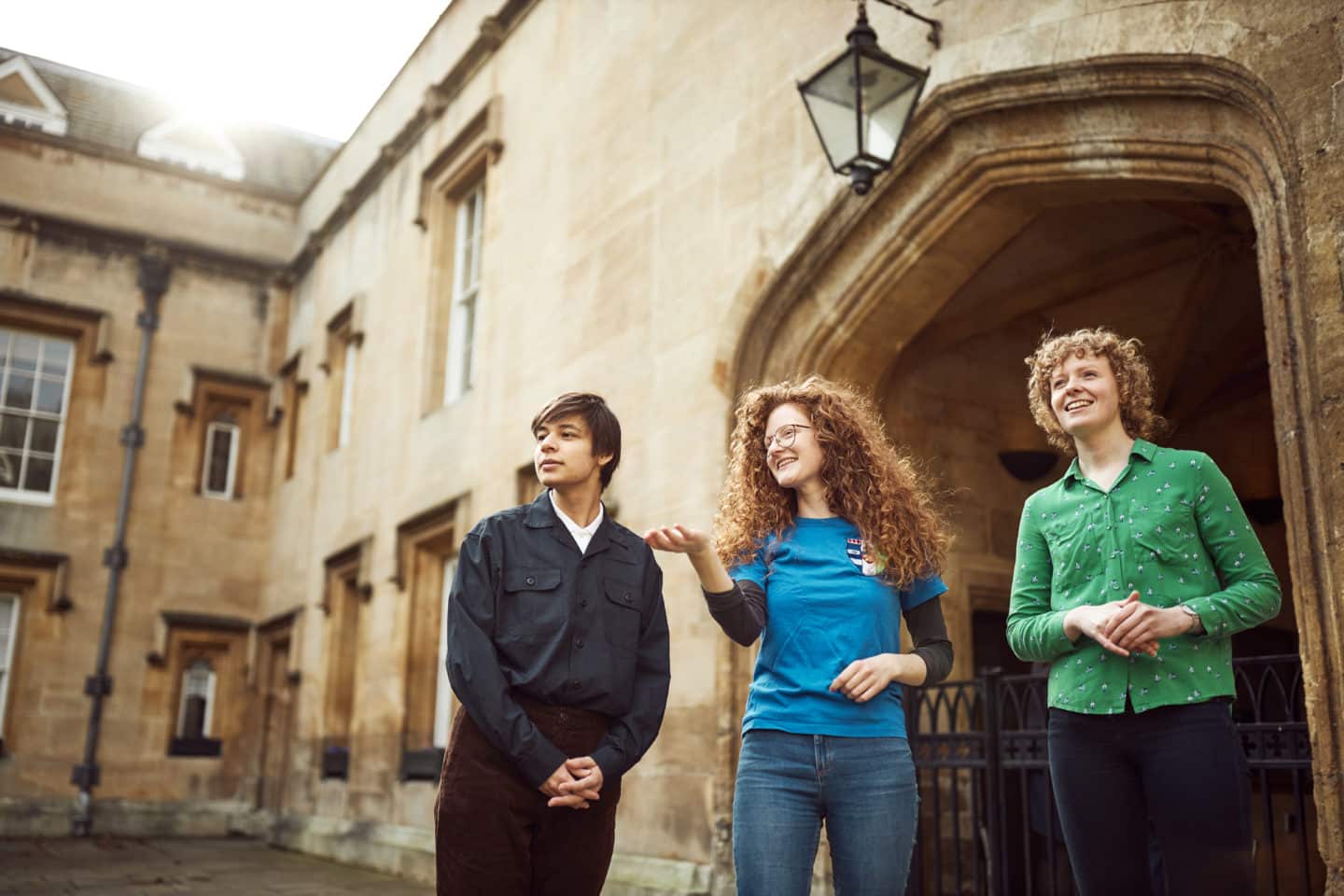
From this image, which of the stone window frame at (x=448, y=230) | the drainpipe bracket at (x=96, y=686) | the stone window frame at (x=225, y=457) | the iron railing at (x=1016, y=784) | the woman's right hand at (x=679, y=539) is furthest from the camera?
the stone window frame at (x=225, y=457)

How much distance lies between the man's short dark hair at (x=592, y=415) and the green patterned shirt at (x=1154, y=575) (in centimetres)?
96

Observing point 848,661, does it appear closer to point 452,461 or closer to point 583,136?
point 583,136

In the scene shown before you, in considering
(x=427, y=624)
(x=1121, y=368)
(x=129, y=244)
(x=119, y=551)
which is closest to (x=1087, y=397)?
(x=1121, y=368)

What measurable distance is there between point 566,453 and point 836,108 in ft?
9.25

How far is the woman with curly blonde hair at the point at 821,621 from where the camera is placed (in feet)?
7.11

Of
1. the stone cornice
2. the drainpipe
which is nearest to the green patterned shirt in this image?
the drainpipe

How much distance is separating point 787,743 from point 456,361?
8.17 meters

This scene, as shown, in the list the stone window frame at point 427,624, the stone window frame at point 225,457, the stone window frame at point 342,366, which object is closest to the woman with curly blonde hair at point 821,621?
the stone window frame at point 427,624

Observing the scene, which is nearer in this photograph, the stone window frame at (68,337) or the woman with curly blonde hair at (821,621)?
the woman with curly blonde hair at (821,621)

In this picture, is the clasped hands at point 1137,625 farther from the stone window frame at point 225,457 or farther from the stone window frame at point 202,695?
the stone window frame at point 225,457

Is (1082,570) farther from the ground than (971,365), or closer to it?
closer to it

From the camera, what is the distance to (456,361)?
32.9 feet

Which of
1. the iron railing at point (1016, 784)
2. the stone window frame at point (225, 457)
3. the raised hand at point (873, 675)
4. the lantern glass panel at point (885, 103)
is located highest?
the stone window frame at point (225, 457)

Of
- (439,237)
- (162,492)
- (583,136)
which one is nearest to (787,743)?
(583,136)
